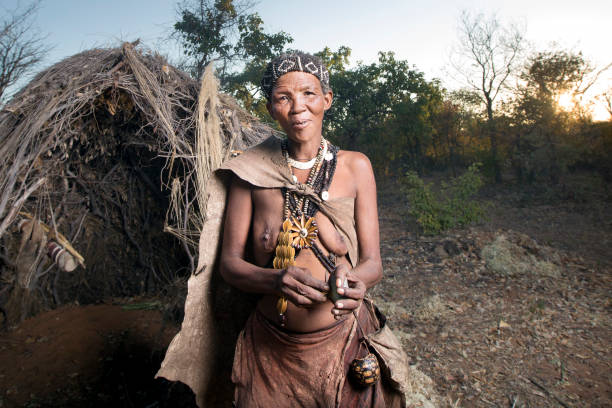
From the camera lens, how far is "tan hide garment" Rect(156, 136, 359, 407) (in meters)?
1.78

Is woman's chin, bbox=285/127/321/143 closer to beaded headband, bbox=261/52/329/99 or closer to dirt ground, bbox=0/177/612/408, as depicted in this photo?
beaded headband, bbox=261/52/329/99

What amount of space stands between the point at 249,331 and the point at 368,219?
0.80 meters

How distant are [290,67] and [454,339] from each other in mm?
4467

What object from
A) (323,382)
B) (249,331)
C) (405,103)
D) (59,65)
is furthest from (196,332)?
(405,103)

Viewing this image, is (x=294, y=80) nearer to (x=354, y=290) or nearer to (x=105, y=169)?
(x=354, y=290)

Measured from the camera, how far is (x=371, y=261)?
68.9 inches

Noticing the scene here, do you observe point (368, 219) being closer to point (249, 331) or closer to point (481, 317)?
point (249, 331)

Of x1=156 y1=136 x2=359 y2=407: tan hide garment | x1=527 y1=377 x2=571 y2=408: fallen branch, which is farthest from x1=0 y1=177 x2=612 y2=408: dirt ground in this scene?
x1=156 y1=136 x2=359 y2=407: tan hide garment

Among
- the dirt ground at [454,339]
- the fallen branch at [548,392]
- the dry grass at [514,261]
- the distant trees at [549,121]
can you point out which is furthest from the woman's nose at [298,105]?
the distant trees at [549,121]

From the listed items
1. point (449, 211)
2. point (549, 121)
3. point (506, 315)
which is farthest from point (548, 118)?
point (506, 315)

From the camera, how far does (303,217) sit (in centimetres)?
171

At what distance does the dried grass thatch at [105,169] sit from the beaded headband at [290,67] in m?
1.82

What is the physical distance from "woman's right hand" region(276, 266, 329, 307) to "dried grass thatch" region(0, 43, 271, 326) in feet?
7.13

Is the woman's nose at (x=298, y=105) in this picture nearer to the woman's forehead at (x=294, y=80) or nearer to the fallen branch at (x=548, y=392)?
the woman's forehead at (x=294, y=80)
